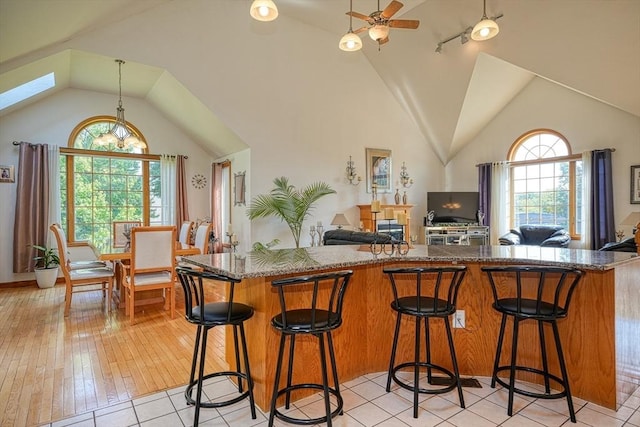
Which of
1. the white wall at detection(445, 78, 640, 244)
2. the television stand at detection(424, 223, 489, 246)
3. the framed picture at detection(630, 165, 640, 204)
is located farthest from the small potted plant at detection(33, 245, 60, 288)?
the framed picture at detection(630, 165, 640, 204)

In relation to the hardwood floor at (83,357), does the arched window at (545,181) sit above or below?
above

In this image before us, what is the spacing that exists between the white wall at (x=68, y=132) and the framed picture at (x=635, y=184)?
24.4 feet

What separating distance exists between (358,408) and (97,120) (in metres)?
6.64

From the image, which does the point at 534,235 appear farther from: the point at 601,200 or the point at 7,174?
the point at 7,174

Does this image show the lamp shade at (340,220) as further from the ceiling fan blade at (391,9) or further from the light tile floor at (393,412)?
the light tile floor at (393,412)

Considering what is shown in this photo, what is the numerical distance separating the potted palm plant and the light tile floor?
3.72m

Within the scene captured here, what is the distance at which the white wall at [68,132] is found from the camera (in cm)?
566

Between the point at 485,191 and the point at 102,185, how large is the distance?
7.49m

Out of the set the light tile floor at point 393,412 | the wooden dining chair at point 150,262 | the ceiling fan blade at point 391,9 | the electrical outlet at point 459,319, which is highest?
the ceiling fan blade at point 391,9

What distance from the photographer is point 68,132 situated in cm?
617

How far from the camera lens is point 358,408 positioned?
2.22 metres

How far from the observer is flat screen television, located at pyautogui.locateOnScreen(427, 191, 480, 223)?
7.48 m

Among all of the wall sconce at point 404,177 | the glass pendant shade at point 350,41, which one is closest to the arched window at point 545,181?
the wall sconce at point 404,177

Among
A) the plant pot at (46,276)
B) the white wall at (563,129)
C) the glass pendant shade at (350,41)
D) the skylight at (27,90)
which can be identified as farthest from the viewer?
the white wall at (563,129)
